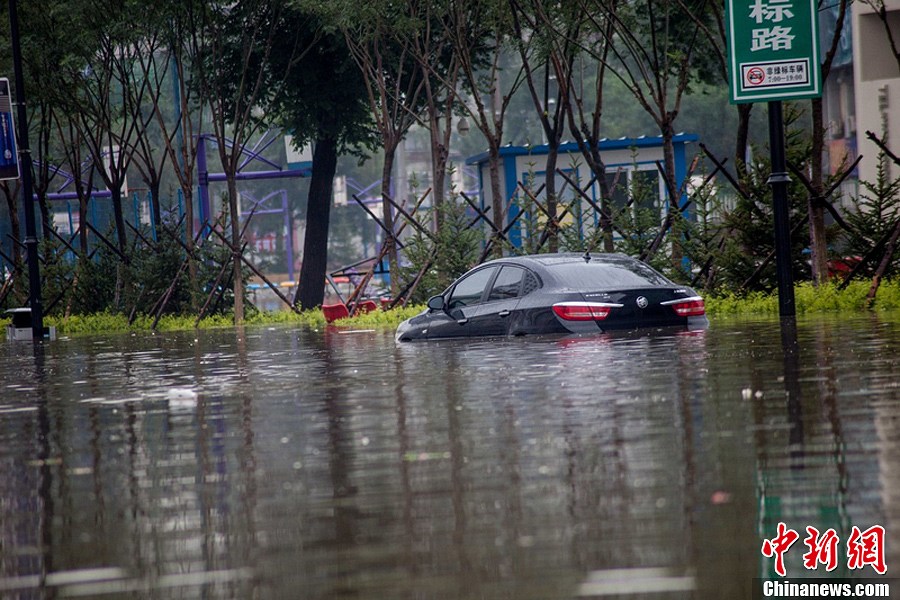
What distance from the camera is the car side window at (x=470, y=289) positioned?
1969cm

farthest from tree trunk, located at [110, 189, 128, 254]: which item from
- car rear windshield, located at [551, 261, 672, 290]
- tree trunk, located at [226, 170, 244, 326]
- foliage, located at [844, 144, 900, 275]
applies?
car rear windshield, located at [551, 261, 672, 290]

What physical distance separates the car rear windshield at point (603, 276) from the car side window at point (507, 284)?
0.56 metres

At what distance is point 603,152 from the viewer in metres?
43.2

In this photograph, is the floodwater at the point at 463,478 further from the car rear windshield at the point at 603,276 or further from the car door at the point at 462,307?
the car door at the point at 462,307

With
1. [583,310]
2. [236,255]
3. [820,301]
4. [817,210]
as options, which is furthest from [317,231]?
[583,310]

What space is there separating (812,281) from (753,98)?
6.13m

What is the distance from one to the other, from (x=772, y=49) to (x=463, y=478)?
1283 centimetres

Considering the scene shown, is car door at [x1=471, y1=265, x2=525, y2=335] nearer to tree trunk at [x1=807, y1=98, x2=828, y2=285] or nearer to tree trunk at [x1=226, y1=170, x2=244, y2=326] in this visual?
tree trunk at [x1=807, y1=98, x2=828, y2=285]

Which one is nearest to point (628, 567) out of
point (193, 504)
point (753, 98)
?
point (193, 504)

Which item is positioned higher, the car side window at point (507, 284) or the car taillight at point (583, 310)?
the car side window at point (507, 284)

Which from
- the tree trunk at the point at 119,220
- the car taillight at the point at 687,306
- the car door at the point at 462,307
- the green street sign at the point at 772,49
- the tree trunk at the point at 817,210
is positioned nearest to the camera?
the car taillight at the point at 687,306

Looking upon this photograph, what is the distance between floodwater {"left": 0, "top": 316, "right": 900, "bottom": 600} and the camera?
5664mm

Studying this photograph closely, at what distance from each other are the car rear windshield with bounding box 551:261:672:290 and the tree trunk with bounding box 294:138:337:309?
24.7 metres

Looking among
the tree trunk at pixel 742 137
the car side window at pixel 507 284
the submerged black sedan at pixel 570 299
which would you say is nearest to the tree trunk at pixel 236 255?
the tree trunk at pixel 742 137
